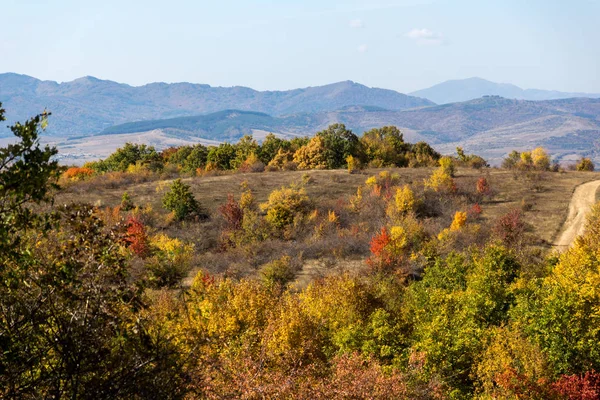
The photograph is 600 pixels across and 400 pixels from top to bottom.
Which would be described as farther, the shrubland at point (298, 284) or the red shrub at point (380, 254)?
the red shrub at point (380, 254)

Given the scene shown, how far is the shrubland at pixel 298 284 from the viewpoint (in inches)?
334

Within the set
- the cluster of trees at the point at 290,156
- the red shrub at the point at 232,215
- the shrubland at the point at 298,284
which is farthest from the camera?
the cluster of trees at the point at 290,156

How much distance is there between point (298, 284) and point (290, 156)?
57.4 meters

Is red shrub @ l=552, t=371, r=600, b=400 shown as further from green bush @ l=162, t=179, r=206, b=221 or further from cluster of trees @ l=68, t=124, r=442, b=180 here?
cluster of trees @ l=68, t=124, r=442, b=180

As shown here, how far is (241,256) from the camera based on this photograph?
5244cm

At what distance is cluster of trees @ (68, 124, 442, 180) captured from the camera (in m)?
94.7

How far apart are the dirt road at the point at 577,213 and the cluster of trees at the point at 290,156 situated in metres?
31.1

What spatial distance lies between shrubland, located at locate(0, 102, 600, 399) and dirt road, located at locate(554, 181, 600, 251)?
213 cm

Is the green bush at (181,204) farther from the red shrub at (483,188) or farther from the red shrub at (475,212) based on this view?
the red shrub at (483,188)

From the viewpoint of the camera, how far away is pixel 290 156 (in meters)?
100

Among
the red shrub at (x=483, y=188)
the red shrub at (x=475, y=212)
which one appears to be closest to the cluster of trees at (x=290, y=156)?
the red shrub at (x=483, y=188)

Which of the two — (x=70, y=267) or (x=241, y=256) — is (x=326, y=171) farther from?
(x=70, y=267)

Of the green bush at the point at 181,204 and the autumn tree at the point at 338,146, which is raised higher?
the autumn tree at the point at 338,146

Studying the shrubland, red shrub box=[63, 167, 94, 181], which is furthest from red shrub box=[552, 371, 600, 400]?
red shrub box=[63, 167, 94, 181]
